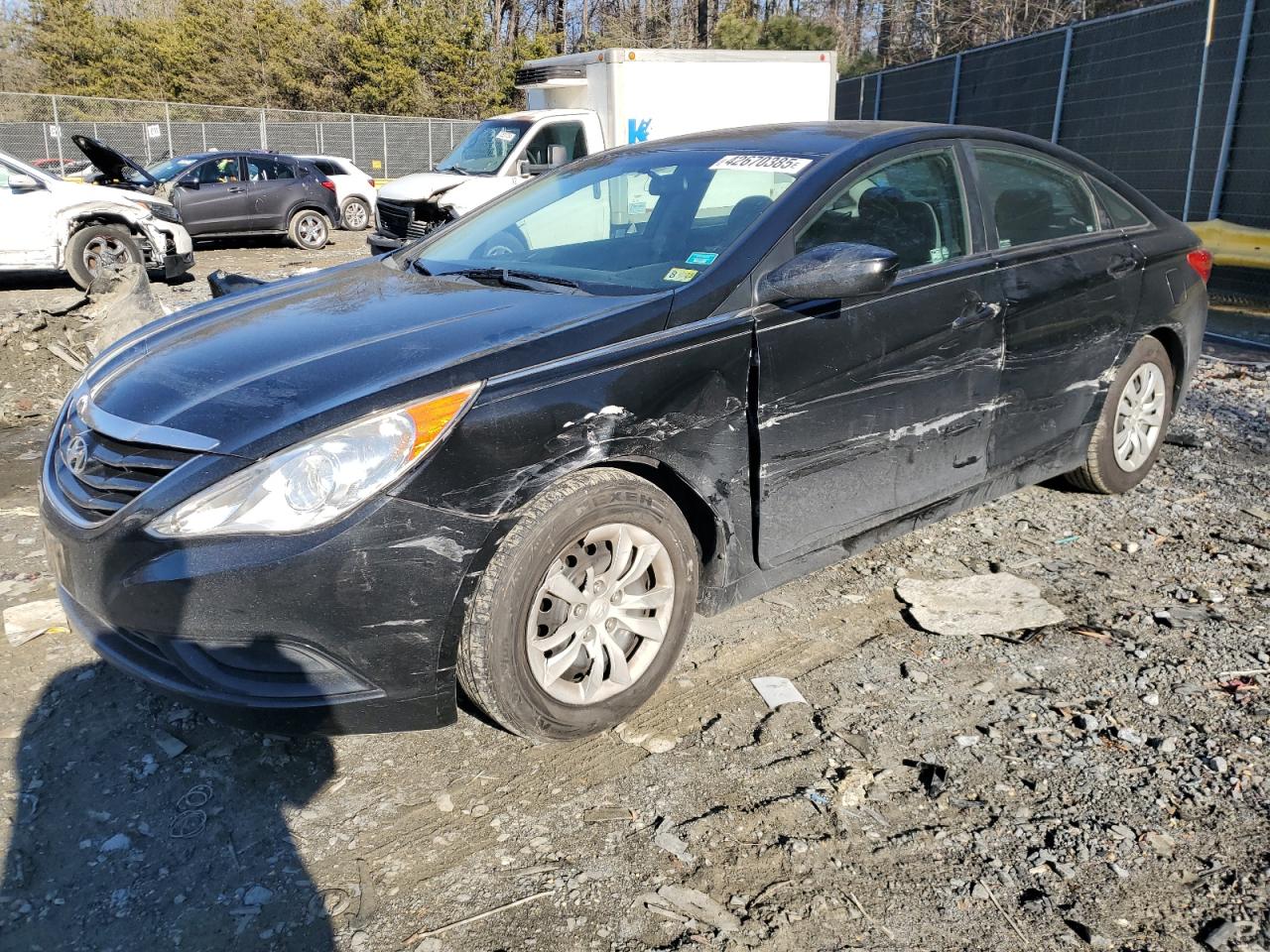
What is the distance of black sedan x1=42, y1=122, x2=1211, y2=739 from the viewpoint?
100 inches

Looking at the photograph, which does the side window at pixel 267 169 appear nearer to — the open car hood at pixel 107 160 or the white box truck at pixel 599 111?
the open car hood at pixel 107 160

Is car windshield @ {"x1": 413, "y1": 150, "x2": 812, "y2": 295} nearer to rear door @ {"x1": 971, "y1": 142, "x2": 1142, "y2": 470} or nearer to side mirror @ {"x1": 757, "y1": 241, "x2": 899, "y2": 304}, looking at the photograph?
side mirror @ {"x1": 757, "y1": 241, "x2": 899, "y2": 304}

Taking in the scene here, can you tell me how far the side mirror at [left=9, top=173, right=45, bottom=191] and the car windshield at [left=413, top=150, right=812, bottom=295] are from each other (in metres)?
9.08

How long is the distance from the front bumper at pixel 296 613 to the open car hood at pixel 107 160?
11.4 meters

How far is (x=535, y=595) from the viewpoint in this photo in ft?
9.06

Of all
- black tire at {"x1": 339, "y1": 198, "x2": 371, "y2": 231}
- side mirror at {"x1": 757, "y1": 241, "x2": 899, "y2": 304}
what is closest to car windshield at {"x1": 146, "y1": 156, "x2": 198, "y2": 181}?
black tire at {"x1": 339, "y1": 198, "x2": 371, "y2": 231}

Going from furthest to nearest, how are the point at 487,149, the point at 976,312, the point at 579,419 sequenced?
the point at 487,149, the point at 976,312, the point at 579,419

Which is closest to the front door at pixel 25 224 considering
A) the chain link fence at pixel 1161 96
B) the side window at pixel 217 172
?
the side window at pixel 217 172

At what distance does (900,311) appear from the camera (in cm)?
360

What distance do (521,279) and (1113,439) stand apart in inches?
114

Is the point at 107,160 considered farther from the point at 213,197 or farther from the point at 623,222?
the point at 623,222

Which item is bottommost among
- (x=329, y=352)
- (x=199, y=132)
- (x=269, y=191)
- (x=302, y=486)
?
(x=269, y=191)

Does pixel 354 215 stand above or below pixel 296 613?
below

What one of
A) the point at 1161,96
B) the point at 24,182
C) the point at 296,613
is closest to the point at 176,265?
the point at 24,182
